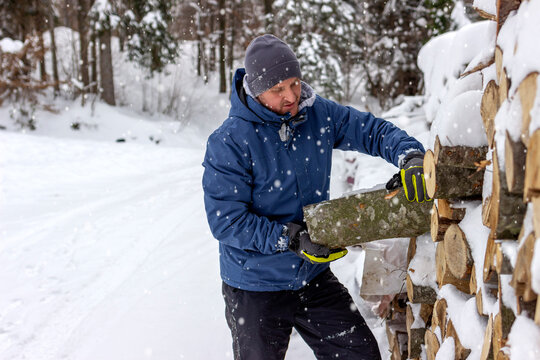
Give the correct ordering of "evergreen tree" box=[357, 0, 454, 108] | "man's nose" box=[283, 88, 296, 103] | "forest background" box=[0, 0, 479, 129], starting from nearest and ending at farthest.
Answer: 1. "man's nose" box=[283, 88, 296, 103]
2. "forest background" box=[0, 0, 479, 129]
3. "evergreen tree" box=[357, 0, 454, 108]

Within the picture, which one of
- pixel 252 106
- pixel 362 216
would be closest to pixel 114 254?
pixel 252 106

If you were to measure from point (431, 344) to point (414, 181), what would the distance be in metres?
0.90

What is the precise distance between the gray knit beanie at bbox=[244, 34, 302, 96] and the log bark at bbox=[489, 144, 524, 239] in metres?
1.27

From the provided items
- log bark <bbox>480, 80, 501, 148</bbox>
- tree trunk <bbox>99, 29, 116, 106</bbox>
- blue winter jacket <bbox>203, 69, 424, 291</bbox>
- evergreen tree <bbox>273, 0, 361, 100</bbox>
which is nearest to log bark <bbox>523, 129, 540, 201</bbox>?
log bark <bbox>480, 80, 501, 148</bbox>

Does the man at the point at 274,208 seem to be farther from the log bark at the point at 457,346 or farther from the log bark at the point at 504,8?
the log bark at the point at 504,8

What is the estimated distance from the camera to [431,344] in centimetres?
227

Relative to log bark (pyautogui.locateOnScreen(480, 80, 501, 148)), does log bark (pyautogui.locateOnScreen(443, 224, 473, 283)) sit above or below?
below

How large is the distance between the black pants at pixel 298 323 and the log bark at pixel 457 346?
528 millimetres

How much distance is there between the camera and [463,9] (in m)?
7.75

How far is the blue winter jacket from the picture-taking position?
226cm

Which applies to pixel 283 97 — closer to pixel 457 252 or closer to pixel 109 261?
pixel 457 252

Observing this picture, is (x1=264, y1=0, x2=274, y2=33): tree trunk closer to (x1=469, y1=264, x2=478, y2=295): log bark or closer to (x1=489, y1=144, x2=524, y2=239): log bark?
(x1=469, y1=264, x2=478, y2=295): log bark

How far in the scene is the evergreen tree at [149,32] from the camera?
15.7 meters

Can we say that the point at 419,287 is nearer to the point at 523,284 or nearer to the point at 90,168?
the point at 523,284
